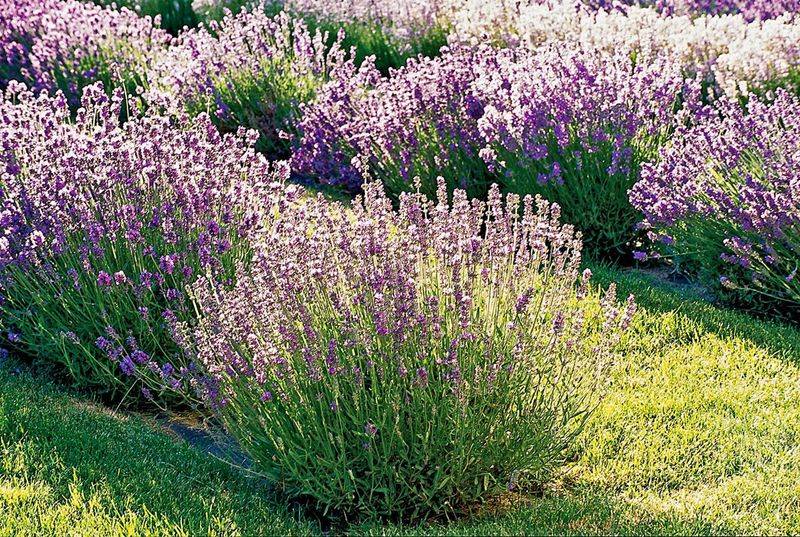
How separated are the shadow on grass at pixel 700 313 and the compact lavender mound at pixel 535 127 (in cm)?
46

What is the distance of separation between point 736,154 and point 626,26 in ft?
9.75

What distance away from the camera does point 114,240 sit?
14.2 feet

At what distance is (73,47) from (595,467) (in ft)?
24.4

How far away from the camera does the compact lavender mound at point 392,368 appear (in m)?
3.23

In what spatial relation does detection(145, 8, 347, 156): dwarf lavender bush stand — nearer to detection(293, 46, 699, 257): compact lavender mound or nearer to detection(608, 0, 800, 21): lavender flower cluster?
detection(293, 46, 699, 257): compact lavender mound

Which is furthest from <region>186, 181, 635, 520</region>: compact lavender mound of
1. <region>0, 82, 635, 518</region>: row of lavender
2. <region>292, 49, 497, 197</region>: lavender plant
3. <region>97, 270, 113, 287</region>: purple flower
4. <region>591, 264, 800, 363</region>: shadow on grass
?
<region>292, 49, 497, 197</region>: lavender plant

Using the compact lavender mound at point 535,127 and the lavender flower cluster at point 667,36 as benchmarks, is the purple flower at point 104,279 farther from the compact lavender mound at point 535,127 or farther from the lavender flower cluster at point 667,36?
the lavender flower cluster at point 667,36

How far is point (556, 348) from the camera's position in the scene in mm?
3486

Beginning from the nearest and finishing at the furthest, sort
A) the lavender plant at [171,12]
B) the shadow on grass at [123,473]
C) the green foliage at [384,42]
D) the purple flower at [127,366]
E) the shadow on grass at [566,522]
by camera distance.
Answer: the shadow on grass at [566,522] < the shadow on grass at [123,473] < the purple flower at [127,366] < the green foliage at [384,42] < the lavender plant at [171,12]

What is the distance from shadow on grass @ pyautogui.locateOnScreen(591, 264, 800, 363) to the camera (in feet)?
14.8

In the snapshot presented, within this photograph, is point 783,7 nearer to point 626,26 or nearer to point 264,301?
point 626,26

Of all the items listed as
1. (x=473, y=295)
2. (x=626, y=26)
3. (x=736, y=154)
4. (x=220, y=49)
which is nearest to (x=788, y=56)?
(x=626, y=26)

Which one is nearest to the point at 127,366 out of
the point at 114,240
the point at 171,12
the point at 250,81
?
the point at 114,240

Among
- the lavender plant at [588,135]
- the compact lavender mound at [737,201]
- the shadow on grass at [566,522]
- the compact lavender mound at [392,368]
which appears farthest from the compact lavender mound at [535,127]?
the shadow on grass at [566,522]
